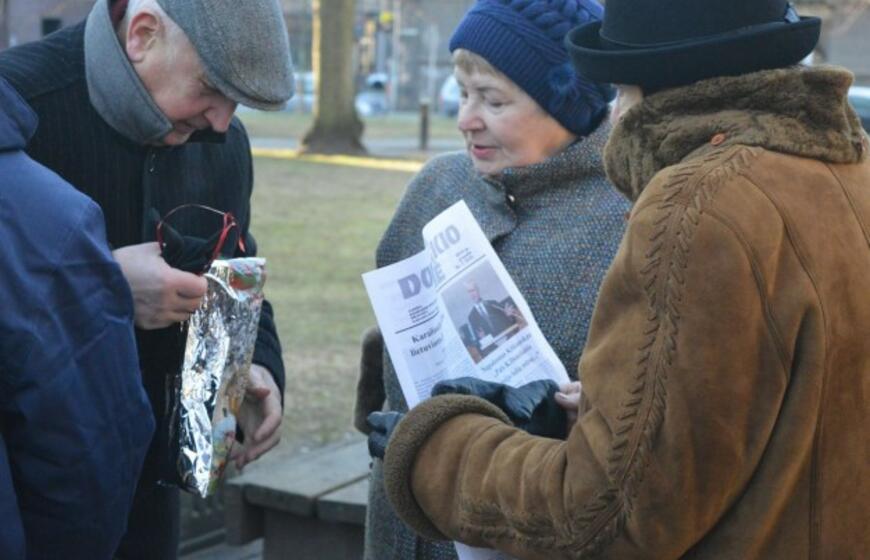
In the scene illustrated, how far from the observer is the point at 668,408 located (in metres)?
1.78

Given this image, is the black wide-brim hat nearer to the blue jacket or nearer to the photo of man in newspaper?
the photo of man in newspaper

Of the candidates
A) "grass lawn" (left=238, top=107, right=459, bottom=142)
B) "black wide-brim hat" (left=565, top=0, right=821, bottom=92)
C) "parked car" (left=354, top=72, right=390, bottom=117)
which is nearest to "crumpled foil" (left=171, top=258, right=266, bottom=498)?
"black wide-brim hat" (left=565, top=0, right=821, bottom=92)

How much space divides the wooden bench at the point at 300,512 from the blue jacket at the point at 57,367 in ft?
5.62

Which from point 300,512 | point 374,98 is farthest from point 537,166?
point 374,98

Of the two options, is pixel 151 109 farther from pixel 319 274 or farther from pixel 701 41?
pixel 319 274

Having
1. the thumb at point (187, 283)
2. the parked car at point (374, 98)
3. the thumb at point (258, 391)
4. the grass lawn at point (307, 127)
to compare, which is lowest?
the parked car at point (374, 98)

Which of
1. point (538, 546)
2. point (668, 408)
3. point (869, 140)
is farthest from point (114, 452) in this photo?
point (869, 140)

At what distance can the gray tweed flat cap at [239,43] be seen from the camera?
2.55 m

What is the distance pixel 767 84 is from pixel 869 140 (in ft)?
0.84

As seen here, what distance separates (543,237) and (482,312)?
15.2 inches

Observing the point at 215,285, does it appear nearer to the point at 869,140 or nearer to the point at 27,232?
the point at 27,232

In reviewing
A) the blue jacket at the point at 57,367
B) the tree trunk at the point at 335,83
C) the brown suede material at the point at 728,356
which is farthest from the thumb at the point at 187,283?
the tree trunk at the point at 335,83

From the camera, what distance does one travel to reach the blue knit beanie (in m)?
2.82

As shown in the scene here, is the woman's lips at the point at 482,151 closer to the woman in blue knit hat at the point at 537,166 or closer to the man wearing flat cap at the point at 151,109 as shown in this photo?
the woman in blue knit hat at the point at 537,166
